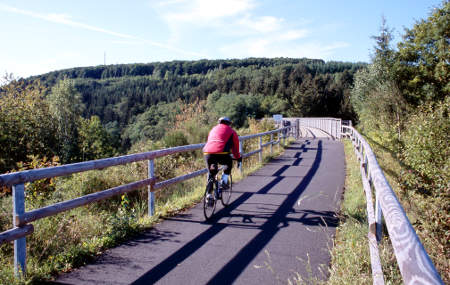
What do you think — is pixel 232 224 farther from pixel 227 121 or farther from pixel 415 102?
pixel 415 102

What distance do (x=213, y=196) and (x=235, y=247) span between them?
1.60 m

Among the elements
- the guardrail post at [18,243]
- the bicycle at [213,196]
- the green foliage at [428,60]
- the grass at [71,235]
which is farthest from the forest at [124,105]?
the green foliage at [428,60]

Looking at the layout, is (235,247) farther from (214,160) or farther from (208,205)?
(214,160)

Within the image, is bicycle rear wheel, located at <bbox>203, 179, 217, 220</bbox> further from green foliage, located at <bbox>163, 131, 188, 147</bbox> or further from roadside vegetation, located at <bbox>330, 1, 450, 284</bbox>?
green foliage, located at <bbox>163, 131, 188, 147</bbox>

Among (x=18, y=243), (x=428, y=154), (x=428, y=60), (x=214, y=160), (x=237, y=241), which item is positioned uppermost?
(x=428, y=60)

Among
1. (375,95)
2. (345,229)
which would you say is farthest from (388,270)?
(375,95)

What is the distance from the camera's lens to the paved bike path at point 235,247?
3.92 metres

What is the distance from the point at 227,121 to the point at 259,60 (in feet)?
648

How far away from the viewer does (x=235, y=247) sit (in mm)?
4809

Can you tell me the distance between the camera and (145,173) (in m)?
10.6

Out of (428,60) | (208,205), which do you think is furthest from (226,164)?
(428,60)

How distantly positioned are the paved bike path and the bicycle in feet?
0.66

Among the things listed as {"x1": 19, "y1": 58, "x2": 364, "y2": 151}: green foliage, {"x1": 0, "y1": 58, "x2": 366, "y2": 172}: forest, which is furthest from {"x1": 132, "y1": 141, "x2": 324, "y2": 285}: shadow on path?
{"x1": 19, "y1": 58, "x2": 364, "y2": 151}: green foliage

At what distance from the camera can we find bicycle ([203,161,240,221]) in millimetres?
6180
